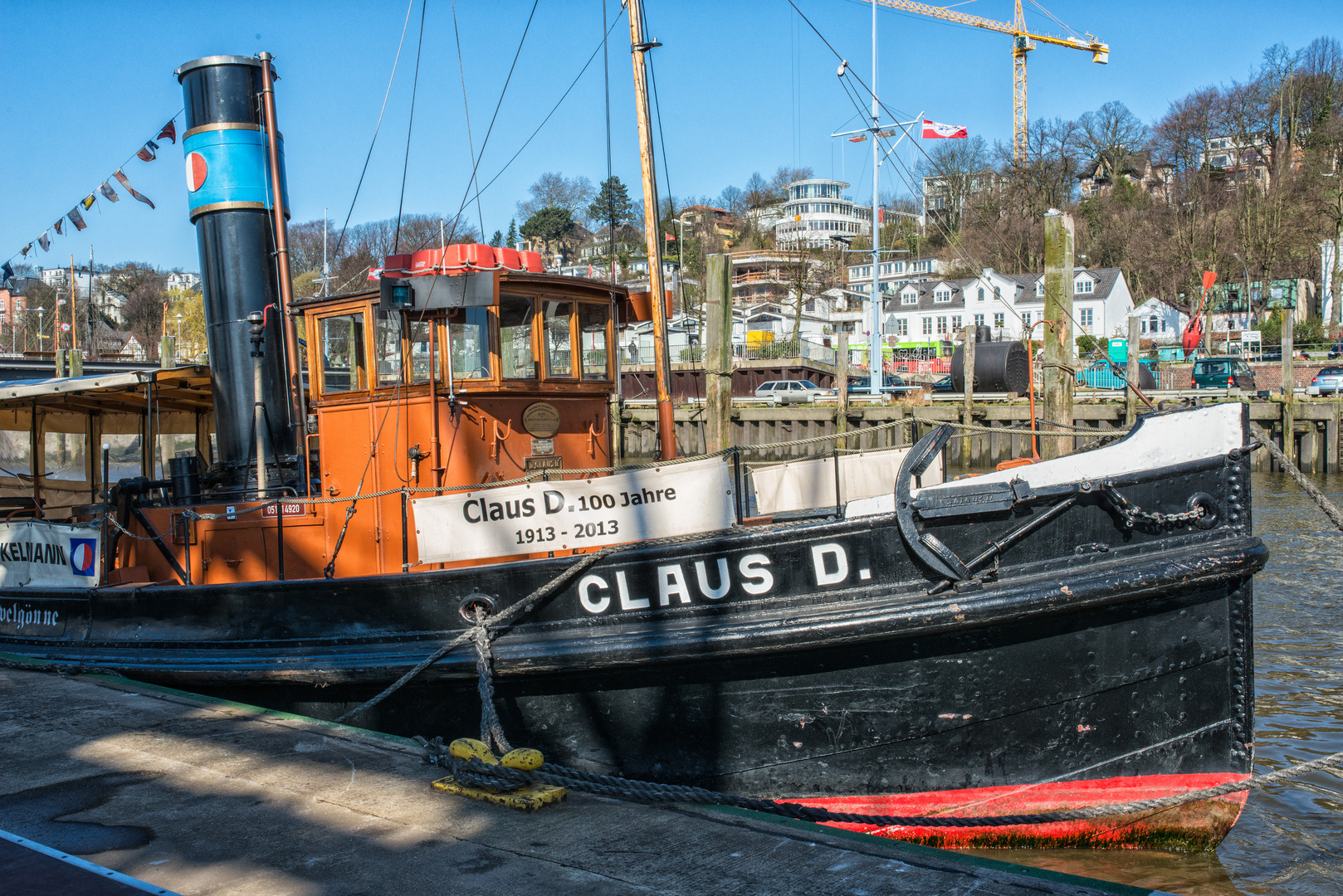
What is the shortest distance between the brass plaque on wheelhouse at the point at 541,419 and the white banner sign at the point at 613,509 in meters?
1.04

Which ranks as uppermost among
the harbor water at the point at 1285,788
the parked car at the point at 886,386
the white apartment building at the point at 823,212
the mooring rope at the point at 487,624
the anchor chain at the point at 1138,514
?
the white apartment building at the point at 823,212

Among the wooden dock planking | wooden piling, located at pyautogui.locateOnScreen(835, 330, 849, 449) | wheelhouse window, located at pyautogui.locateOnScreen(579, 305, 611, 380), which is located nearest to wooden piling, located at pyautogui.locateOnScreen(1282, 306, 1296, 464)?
the wooden dock planking

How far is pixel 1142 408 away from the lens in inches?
953

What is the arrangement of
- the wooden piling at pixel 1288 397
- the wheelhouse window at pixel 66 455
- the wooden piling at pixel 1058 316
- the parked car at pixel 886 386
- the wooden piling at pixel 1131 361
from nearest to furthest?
the wheelhouse window at pixel 66 455, the wooden piling at pixel 1058 316, the wooden piling at pixel 1288 397, the wooden piling at pixel 1131 361, the parked car at pixel 886 386

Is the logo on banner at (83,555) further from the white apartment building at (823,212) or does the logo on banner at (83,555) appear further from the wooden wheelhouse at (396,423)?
the white apartment building at (823,212)

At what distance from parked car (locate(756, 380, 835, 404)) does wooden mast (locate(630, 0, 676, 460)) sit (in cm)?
2702

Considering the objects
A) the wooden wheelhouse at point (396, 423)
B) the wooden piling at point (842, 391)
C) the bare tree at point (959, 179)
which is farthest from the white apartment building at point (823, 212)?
the wooden wheelhouse at point (396, 423)

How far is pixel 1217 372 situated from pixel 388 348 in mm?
38307

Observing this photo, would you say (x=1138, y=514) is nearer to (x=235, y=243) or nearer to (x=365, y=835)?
(x=365, y=835)

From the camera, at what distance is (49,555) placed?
707 cm

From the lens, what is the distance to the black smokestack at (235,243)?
7.60 meters

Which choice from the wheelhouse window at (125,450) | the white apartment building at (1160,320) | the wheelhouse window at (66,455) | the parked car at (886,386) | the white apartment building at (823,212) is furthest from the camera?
the white apartment building at (823,212)

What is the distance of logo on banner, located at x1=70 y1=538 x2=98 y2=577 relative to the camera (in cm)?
679

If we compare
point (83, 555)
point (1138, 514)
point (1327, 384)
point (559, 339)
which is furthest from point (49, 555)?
point (1327, 384)
